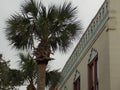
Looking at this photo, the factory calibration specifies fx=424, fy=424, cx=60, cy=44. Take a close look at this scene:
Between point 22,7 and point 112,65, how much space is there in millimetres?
4720

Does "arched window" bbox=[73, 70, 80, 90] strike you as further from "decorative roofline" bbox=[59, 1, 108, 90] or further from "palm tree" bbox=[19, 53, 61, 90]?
"palm tree" bbox=[19, 53, 61, 90]

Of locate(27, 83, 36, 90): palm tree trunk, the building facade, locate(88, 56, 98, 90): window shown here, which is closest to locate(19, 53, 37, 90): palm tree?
locate(27, 83, 36, 90): palm tree trunk

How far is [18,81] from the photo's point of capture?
24.1m

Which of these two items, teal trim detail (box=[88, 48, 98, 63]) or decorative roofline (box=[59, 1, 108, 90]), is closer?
decorative roofline (box=[59, 1, 108, 90])

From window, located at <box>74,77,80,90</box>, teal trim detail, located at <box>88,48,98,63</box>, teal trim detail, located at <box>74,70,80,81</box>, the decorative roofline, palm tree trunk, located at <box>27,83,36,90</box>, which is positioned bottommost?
palm tree trunk, located at <box>27,83,36,90</box>

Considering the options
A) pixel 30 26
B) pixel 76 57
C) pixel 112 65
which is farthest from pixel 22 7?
pixel 76 57

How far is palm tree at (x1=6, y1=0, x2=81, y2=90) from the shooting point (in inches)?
729

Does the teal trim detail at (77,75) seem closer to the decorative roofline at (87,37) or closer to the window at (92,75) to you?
the decorative roofline at (87,37)

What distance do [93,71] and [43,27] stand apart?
14.4ft

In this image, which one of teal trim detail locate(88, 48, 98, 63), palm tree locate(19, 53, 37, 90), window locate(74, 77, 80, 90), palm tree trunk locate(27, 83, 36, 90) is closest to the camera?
teal trim detail locate(88, 48, 98, 63)

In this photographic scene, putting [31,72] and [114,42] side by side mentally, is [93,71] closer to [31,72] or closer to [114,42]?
[114,42]

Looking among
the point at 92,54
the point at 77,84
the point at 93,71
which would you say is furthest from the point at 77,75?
the point at 93,71

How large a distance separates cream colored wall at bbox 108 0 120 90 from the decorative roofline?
515 mm

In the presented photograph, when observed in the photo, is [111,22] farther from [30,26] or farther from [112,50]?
[30,26]
